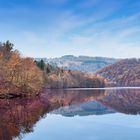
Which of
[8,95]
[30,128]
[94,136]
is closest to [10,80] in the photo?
[8,95]

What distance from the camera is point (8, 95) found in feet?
249

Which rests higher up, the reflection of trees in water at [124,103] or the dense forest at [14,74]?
the dense forest at [14,74]

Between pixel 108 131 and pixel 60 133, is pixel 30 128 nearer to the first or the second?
pixel 60 133

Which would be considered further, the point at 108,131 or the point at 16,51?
the point at 16,51

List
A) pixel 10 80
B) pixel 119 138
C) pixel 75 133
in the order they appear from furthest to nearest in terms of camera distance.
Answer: pixel 10 80, pixel 75 133, pixel 119 138

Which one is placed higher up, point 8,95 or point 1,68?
point 1,68

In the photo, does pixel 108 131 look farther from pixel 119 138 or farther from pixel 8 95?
pixel 8 95

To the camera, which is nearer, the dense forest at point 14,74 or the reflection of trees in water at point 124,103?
the reflection of trees in water at point 124,103

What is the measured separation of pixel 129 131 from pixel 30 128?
8.51 metres

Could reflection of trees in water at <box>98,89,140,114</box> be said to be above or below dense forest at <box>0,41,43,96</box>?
below

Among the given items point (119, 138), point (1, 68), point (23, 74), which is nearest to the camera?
point (119, 138)

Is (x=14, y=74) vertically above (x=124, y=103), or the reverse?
(x=14, y=74)

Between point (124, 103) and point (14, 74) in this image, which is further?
point (14, 74)

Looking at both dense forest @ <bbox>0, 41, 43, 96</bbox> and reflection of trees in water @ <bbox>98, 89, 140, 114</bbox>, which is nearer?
reflection of trees in water @ <bbox>98, 89, 140, 114</bbox>
